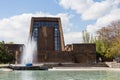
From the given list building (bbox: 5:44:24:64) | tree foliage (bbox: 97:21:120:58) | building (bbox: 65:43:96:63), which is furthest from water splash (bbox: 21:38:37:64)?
tree foliage (bbox: 97:21:120:58)

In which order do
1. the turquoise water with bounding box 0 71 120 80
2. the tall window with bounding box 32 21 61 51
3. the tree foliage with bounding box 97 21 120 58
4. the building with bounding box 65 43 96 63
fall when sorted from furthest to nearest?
1. the tall window with bounding box 32 21 61 51
2. the building with bounding box 65 43 96 63
3. the tree foliage with bounding box 97 21 120 58
4. the turquoise water with bounding box 0 71 120 80

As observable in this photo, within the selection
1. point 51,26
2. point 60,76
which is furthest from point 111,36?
point 60,76

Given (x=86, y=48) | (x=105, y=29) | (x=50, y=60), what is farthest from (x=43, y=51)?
(x=105, y=29)

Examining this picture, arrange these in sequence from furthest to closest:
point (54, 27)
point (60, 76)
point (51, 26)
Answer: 1. point (54, 27)
2. point (51, 26)
3. point (60, 76)

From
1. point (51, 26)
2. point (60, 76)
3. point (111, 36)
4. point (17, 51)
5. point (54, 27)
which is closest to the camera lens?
point (60, 76)

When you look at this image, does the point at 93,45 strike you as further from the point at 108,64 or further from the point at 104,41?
the point at 108,64

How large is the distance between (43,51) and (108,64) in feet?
44.8

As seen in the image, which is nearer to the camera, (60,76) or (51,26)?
(60,76)

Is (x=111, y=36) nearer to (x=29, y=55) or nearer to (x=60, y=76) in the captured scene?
(x=29, y=55)

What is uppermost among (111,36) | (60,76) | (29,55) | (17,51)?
(111,36)

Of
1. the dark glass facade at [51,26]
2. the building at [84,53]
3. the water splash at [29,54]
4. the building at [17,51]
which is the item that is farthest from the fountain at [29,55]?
the building at [84,53]

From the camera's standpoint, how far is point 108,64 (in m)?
45.7

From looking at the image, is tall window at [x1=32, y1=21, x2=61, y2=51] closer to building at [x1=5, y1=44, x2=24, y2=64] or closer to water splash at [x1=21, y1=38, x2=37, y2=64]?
water splash at [x1=21, y1=38, x2=37, y2=64]

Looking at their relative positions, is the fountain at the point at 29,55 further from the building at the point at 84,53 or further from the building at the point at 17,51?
the building at the point at 84,53
